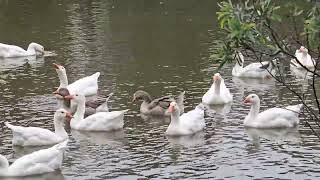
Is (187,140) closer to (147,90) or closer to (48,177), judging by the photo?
(48,177)

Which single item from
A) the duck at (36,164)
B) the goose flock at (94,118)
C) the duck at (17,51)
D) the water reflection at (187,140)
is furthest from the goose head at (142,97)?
the duck at (17,51)

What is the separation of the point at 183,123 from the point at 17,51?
10720 millimetres

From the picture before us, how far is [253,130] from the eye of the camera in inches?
539

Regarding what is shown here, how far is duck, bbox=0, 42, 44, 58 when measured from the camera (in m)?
22.6

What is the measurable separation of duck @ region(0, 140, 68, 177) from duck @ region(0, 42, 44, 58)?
11876 mm

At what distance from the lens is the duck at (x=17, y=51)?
74.2 feet

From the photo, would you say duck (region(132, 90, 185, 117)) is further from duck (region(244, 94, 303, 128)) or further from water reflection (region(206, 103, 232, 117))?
duck (region(244, 94, 303, 128))

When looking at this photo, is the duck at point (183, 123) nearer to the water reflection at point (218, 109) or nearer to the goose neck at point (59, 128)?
the water reflection at point (218, 109)

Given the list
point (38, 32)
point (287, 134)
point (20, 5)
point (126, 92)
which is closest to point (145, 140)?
point (287, 134)

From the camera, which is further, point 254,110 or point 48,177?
point 254,110

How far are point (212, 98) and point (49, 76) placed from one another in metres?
5.64

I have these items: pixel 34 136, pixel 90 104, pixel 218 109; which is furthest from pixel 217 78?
pixel 34 136

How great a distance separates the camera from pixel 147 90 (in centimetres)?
1744

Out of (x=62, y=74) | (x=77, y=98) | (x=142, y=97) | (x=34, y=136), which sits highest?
(x=62, y=74)
